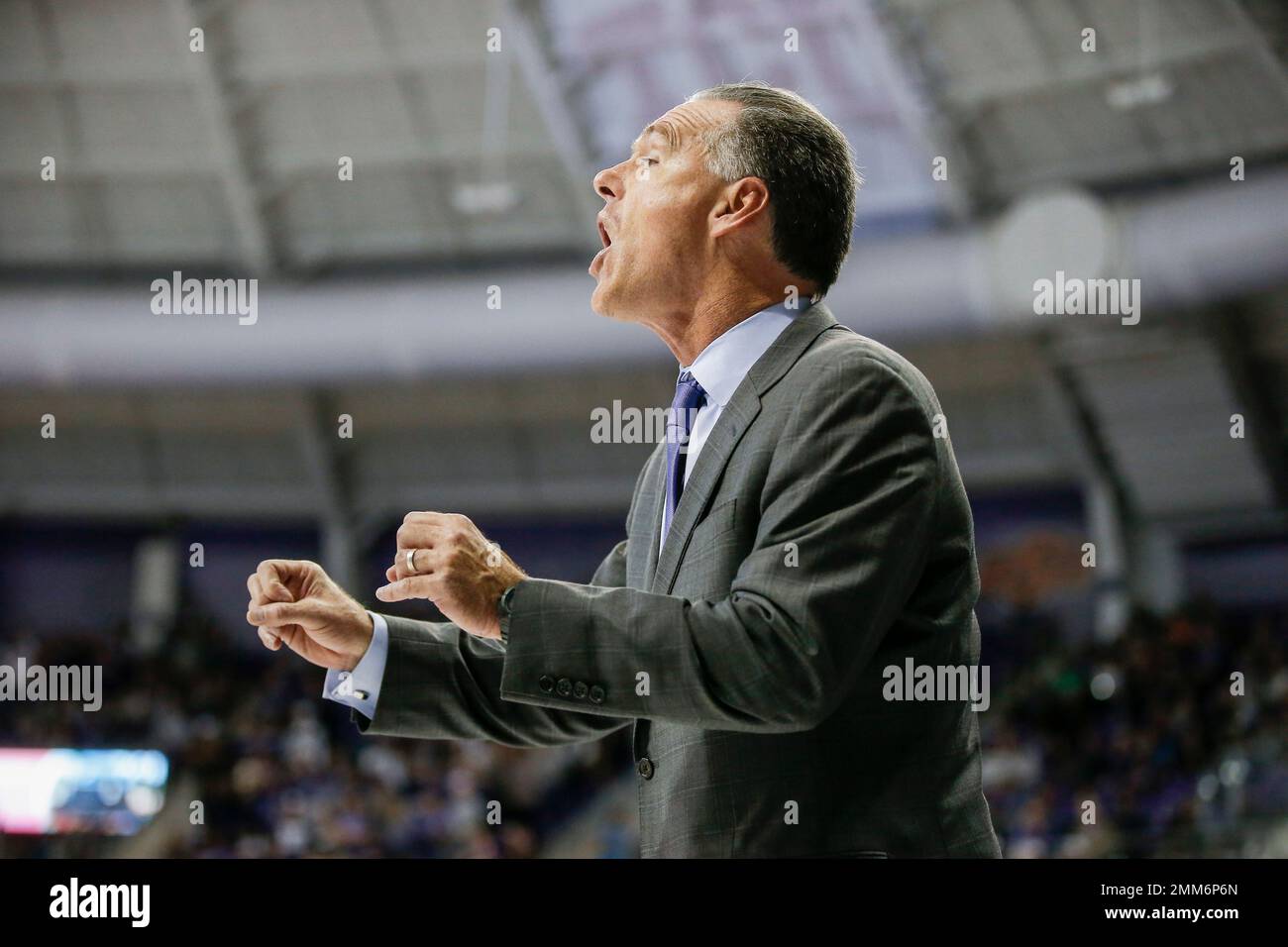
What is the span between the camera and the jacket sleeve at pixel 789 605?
3.96 feet

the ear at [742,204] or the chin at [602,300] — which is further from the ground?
the ear at [742,204]

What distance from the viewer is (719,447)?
141 cm

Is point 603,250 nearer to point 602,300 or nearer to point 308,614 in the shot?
point 602,300

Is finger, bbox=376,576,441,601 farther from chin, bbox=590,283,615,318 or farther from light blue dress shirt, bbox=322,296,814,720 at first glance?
chin, bbox=590,283,615,318

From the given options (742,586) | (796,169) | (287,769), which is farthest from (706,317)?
(287,769)

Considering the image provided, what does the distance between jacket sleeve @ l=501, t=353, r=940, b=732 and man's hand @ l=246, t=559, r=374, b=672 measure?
251 millimetres

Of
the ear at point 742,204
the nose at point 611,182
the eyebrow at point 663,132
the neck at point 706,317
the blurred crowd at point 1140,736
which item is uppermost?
the eyebrow at point 663,132

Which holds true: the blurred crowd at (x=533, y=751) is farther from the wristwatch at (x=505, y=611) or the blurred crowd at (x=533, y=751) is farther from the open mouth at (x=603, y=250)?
the wristwatch at (x=505, y=611)

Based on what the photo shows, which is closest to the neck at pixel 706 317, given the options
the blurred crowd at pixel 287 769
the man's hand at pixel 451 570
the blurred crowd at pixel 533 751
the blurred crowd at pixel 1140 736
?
the man's hand at pixel 451 570

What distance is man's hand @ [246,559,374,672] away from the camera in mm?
1371

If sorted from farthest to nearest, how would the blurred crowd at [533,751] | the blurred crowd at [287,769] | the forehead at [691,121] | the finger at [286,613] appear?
the blurred crowd at [287,769] → the blurred crowd at [533,751] → the forehead at [691,121] → the finger at [286,613]

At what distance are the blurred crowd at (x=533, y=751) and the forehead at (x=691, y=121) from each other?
6.77 metres

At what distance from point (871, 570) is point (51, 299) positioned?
13.2 metres
